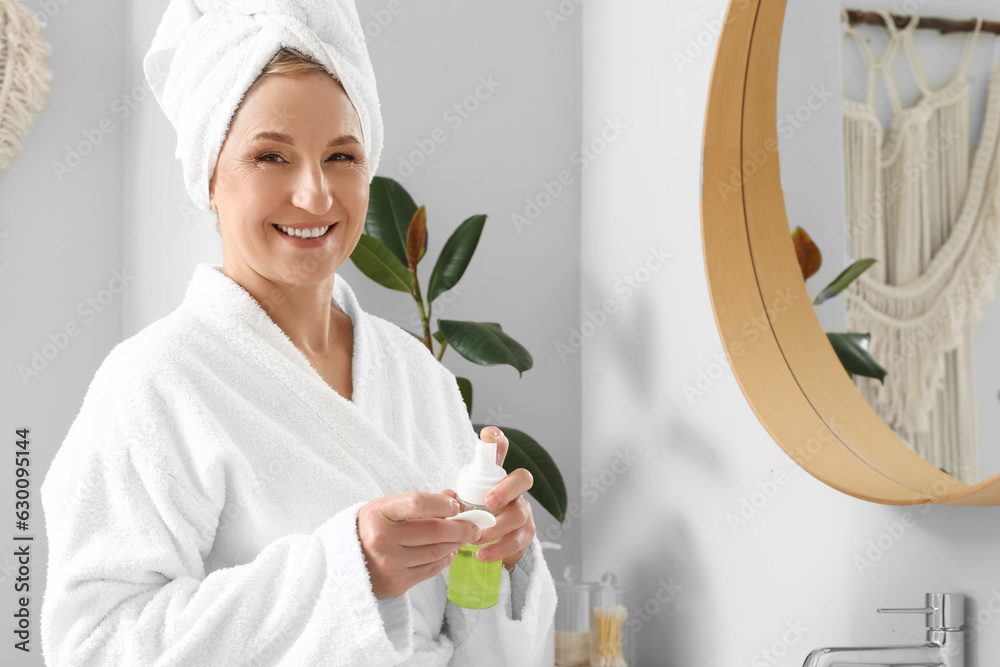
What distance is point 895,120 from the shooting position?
963 mm

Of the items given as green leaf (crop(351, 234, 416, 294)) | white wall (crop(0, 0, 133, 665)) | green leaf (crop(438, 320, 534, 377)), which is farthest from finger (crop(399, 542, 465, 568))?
white wall (crop(0, 0, 133, 665))

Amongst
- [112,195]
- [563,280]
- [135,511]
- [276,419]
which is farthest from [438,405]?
[112,195]

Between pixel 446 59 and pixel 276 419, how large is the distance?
1025mm

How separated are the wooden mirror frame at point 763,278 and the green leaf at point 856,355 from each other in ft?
0.04

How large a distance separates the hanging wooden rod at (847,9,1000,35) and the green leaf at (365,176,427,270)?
77 cm

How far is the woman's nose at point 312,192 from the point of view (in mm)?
800

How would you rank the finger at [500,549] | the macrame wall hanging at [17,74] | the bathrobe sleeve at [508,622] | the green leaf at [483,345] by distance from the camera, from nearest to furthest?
the finger at [500,549], the bathrobe sleeve at [508,622], the green leaf at [483,345], the macrame wall hanging at [17,74]

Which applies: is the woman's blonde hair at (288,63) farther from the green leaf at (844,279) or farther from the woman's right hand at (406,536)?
the green leaf at (844,279)

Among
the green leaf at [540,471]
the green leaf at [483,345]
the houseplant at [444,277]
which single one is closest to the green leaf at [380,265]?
the houseplant at [444,277]

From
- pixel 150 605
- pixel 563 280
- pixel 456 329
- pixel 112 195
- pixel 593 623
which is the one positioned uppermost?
pixel 112 195

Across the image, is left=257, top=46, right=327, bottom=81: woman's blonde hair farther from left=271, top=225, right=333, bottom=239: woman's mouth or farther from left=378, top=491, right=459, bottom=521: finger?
left=378, top=491, right=459, bottom=521: finger

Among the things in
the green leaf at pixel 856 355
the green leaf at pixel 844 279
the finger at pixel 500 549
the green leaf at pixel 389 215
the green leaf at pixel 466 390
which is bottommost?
the finger at pixel 500 549

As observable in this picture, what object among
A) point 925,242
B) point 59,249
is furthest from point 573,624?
point 59,249

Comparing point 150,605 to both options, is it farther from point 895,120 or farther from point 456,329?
point 895,120
